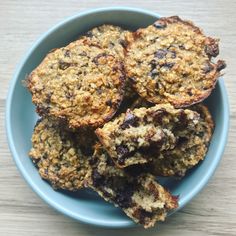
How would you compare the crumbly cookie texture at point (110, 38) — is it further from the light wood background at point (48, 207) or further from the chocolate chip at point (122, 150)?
the chocolate chip at point (122, 150)

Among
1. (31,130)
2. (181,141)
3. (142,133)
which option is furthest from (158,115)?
(31,130)

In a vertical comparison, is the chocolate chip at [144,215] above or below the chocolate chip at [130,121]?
below

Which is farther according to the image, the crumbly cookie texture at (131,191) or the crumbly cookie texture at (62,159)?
the crumbly cookie texture at (62,159)

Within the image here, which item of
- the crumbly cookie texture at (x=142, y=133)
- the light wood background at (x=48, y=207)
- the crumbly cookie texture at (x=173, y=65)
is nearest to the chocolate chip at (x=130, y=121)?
the crumbly cookie texture at (x=142, y=133)

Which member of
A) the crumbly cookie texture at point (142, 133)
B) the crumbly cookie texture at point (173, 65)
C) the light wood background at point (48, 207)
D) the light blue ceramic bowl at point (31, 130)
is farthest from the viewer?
the light wood background at point (48, 207)

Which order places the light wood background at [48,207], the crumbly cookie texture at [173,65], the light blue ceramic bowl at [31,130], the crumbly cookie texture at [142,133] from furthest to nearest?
the light wood background at [48,207] → the light blue ceramic bowl at [31,130] → the crumbly cookie texture at [173,65] → the crumbly cookie texture at [142,133]

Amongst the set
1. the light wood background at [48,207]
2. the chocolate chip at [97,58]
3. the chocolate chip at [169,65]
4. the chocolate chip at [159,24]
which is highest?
the chocolate chip at [159,24]

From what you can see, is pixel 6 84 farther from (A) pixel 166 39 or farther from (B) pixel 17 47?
(A) pixel 166 39

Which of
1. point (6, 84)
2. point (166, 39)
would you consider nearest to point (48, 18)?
point (6, 84)
